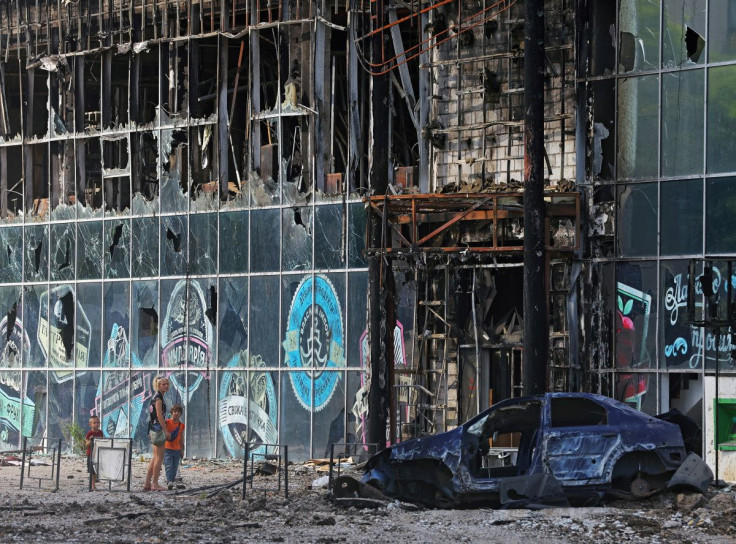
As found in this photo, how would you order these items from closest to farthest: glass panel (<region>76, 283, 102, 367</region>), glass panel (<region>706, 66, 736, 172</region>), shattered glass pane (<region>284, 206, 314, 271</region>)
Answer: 1. glass panel (<region>706, 66, 736, 172</region>)
2. shattered glass pane (<region>284, 206, 314, 271</region>)
3. glass panel (<region>76, 283, 102, 367</region>)

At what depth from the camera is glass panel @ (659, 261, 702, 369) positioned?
2403 centimetres

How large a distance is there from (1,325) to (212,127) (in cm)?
747

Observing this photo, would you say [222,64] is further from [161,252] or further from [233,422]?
[233,422]

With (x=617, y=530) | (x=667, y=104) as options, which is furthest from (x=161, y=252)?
(x=617, y=530)

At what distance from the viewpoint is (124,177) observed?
1283 inches

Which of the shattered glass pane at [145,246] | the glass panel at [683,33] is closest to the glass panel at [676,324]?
the glass panel at [683,33]

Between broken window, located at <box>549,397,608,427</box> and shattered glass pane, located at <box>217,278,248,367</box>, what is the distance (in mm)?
11728

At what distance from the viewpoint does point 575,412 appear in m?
19.3

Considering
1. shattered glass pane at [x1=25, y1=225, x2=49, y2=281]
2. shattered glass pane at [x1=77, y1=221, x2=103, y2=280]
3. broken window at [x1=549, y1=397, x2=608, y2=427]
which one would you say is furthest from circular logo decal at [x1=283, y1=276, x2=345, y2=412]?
broken window at [x1=549, y1=397, x2=608, y2=427]

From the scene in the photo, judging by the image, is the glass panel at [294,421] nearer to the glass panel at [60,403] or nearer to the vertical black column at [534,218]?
the glass panel at [60,403]

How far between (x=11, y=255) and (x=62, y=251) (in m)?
1.70

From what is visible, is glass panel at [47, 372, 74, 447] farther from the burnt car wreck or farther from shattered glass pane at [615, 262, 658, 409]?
the burnt car wreck

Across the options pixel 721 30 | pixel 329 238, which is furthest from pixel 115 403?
pixel 721 30

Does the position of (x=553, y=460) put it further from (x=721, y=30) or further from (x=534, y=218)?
(x=721, y=30)
